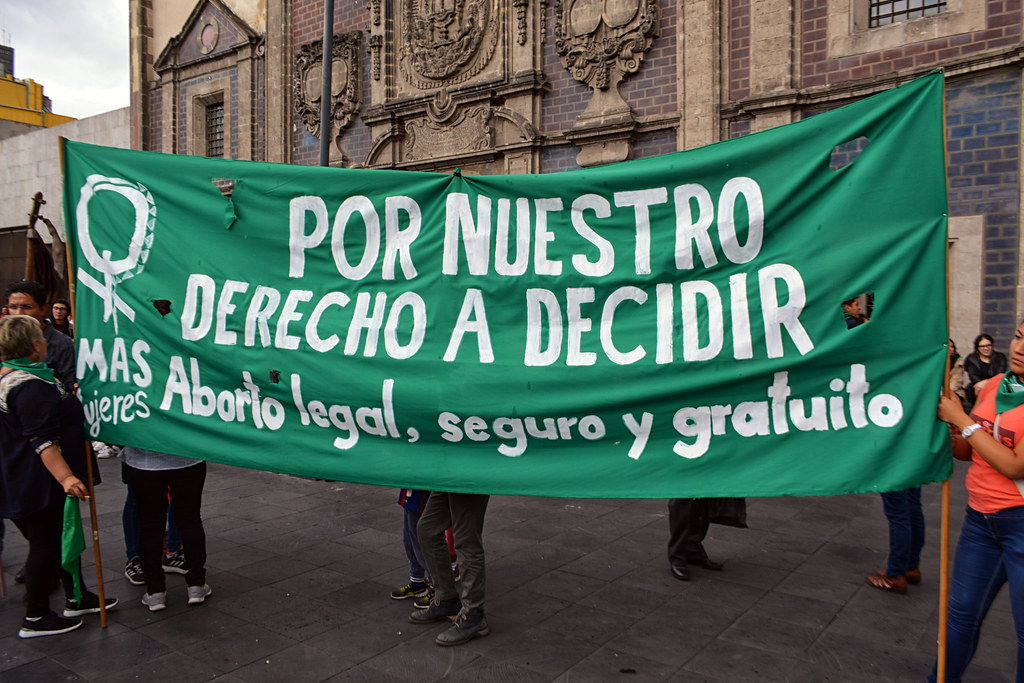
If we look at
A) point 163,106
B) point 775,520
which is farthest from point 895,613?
point 163,106

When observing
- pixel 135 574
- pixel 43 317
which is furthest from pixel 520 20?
pixel 135 574

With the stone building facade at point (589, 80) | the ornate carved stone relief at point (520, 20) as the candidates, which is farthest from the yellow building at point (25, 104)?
the ornate carved stone relief at point (520, 20)

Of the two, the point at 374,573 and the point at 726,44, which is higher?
the point at 726,44

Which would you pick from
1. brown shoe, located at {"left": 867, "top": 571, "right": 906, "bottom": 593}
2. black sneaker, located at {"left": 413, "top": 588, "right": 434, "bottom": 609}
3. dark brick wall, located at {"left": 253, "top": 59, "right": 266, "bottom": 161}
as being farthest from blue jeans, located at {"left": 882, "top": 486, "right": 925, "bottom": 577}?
dark brick wall, located at {"left": 253, "top": 59, "right": 266, "bottom": 161}

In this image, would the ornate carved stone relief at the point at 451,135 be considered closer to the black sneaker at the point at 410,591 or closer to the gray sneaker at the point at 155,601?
the black sneaker at the point at 410,591

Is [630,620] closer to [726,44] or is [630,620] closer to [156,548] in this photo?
[156,548]

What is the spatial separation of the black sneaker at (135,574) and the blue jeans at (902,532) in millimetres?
4752

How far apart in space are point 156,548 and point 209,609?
1.56 ft

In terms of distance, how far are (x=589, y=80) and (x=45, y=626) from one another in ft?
36.5

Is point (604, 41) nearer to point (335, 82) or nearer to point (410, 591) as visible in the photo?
point (335, 82)

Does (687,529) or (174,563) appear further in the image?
(174,563)

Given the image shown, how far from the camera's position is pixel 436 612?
4203 mm

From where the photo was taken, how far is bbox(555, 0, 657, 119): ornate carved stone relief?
1199cm

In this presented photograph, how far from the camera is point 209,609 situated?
14.3 feet
